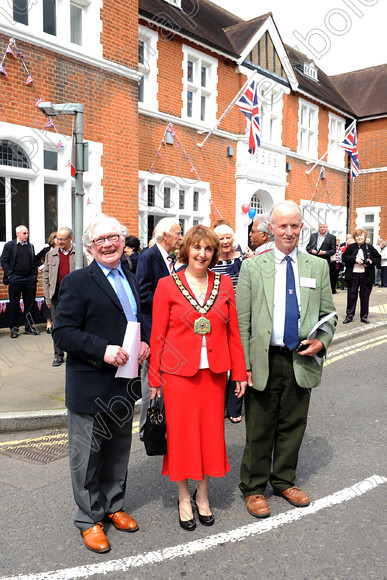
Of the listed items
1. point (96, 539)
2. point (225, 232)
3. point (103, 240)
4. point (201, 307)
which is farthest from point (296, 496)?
point (225, 232)

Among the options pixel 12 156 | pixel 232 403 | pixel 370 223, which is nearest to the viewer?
pixel 232 403

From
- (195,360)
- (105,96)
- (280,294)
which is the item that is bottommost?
(195,360)

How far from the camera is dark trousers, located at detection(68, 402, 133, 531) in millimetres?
2891

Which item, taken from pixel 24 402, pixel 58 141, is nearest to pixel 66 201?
pixel 58 141

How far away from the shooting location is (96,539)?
285 centimetres

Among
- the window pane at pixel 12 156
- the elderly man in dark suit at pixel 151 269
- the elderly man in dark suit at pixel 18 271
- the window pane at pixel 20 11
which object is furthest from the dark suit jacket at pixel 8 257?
the elderly man in dark suit at pixel 151 269

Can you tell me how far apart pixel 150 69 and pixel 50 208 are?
4963mm

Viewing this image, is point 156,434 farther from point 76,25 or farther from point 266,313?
point 76,25

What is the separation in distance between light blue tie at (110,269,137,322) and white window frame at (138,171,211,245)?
9.43 metres

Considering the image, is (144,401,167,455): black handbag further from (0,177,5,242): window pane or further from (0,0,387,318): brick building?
(0,177,5,242): window pane

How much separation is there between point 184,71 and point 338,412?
1097 centimetres

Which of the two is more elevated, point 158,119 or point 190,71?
point 190,71

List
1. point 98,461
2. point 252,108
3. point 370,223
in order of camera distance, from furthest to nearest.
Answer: point 370,223 → point 252,108 → point 98,461

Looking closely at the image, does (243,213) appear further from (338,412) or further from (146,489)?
(146,489)
